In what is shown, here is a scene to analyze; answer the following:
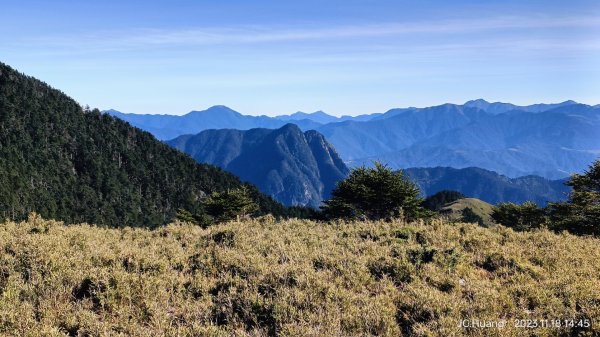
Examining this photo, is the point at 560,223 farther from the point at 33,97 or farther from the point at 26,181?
the point at 33,97

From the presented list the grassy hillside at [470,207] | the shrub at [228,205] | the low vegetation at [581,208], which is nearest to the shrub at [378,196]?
the low vegetation at [581,208]

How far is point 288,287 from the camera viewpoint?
854 cm

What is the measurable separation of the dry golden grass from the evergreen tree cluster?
135 m

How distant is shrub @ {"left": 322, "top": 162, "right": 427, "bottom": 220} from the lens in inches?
1590

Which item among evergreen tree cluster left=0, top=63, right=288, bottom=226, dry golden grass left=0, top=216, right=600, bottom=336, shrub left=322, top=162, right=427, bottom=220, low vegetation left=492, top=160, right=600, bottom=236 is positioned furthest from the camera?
evergreen tree cluster left=0, top=63, right=288, bottom=226

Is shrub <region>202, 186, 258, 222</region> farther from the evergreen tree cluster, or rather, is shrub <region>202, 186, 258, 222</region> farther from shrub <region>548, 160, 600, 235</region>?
the evergreen tree cluster

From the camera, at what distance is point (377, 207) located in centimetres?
4178

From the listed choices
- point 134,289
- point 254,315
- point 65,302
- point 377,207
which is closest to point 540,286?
point 254,315

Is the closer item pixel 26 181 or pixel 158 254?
pixel 158 254

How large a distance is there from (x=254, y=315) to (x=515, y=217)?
70.1 meters

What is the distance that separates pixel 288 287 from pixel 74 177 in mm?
189025

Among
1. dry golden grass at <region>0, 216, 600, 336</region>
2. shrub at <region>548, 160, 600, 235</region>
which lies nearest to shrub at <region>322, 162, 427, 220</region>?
shrub at <region>548, 160, 600, 235</region>

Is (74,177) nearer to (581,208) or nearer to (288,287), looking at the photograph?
(581,208)

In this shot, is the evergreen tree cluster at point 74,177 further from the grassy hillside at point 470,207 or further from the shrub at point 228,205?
the shrub at point 228,205
